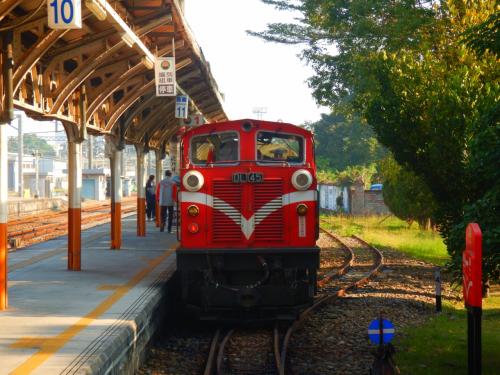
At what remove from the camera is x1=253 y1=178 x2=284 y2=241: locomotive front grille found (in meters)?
10.7

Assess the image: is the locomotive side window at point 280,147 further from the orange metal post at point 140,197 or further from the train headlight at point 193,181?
the orange metal post at point 140,197

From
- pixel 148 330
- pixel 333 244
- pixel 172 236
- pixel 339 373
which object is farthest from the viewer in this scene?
pixel 333 244

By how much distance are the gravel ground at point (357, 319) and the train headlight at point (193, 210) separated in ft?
7.51

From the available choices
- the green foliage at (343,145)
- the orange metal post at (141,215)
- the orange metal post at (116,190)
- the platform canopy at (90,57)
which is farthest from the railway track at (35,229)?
the green foliage at (343,145)

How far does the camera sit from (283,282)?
10.6 metres

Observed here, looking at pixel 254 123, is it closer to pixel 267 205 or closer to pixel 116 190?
pixel 267 205

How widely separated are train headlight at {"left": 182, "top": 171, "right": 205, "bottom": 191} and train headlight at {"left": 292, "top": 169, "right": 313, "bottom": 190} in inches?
52.8

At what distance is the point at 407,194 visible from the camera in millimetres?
17984

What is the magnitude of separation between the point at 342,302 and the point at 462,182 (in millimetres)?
2991

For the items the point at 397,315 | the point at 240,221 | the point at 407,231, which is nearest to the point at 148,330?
the point at 240,221

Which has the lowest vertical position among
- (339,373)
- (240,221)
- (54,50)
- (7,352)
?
(339,373)

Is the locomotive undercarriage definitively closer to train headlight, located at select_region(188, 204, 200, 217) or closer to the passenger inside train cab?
train headlight, located at select_region(188, 204, 200, 217)

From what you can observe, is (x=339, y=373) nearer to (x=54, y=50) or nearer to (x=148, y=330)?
(x=148, y=330)

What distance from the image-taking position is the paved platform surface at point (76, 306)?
7.02m
